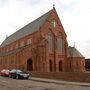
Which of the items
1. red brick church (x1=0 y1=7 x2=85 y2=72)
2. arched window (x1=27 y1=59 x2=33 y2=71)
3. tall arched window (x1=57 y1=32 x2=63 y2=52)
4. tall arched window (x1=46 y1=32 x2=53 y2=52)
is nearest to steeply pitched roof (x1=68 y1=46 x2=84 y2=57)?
red brick church (x1=0 y1=7 x2=85 y2=72)

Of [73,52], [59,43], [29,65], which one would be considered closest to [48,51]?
[59,43]

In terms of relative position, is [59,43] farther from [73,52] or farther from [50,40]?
[73,52]

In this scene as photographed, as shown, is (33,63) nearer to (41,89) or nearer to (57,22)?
(57,22)

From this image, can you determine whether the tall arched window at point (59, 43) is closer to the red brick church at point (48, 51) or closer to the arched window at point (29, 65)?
the red brick church at point (48, 51)

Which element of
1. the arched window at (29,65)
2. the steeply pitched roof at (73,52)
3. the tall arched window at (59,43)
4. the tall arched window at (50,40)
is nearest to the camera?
the tall arched window at (50,40)

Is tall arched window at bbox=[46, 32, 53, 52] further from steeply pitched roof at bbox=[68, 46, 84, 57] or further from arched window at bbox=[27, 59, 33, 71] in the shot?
steeply pitched roof at bbox=[68, 46, 84, 57]

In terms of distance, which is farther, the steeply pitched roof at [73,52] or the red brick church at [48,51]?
the steeply pitched roof at [73,52]

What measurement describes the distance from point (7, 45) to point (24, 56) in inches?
1133

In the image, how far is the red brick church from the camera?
192 ft

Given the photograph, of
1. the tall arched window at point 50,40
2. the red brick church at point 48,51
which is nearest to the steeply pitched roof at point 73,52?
the red brick church at point 48,51

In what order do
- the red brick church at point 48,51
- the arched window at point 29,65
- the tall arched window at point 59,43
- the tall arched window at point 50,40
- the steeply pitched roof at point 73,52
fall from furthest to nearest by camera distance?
the steeply pitched roof at point 73,52
the tall arched window at point 59,43
the arched window at point 29,65
the tall arched window at point 50,40
the red brick church at point 48,51

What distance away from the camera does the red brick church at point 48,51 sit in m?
58.5

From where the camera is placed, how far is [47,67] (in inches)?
2269

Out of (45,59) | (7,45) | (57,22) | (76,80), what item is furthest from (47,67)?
(7,45)
